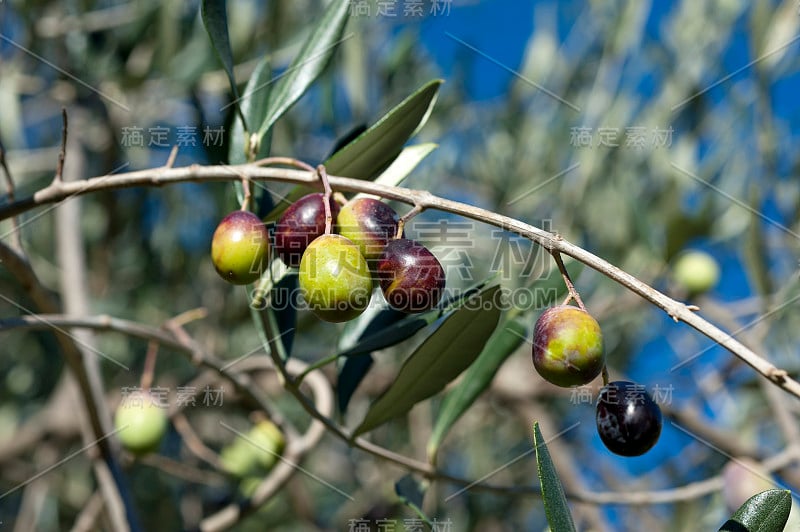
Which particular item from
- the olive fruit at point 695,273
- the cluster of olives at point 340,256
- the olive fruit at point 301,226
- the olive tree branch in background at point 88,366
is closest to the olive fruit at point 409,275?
the cluster of olives at point 340,256

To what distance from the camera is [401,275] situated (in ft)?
3.28

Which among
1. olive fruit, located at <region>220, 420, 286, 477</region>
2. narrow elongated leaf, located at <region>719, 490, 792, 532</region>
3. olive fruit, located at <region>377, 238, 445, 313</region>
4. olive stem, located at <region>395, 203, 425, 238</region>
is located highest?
olive fruit, located at <region>220, 420, 286, 477</region>

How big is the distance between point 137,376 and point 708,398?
7.00ft

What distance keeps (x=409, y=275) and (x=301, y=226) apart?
0.58 feet

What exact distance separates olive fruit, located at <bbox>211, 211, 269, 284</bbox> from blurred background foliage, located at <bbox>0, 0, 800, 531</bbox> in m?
1.45

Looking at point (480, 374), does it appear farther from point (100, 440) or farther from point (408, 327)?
point (100, 440)

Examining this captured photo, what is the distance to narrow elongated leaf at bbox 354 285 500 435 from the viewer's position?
1.15 metres

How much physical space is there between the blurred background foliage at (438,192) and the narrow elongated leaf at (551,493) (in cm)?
167

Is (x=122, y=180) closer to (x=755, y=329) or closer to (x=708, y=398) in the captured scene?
(x=755, y=329)

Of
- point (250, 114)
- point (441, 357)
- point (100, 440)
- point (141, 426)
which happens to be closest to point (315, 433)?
point (100, 440)

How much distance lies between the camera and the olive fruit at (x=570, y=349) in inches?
Result: 36.3

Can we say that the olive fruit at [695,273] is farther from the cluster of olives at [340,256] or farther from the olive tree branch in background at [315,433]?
the cluster of olives at [340,256]

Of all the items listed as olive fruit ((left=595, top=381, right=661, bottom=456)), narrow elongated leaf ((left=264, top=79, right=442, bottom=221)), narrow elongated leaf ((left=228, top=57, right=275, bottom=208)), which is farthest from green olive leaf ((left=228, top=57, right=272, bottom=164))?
olive fruit ((left=595, top=381, right=661, bottom=456))

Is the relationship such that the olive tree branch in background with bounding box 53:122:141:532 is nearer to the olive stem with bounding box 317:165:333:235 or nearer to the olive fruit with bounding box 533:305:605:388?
the olive stem with bounding box 317:165:333:235
